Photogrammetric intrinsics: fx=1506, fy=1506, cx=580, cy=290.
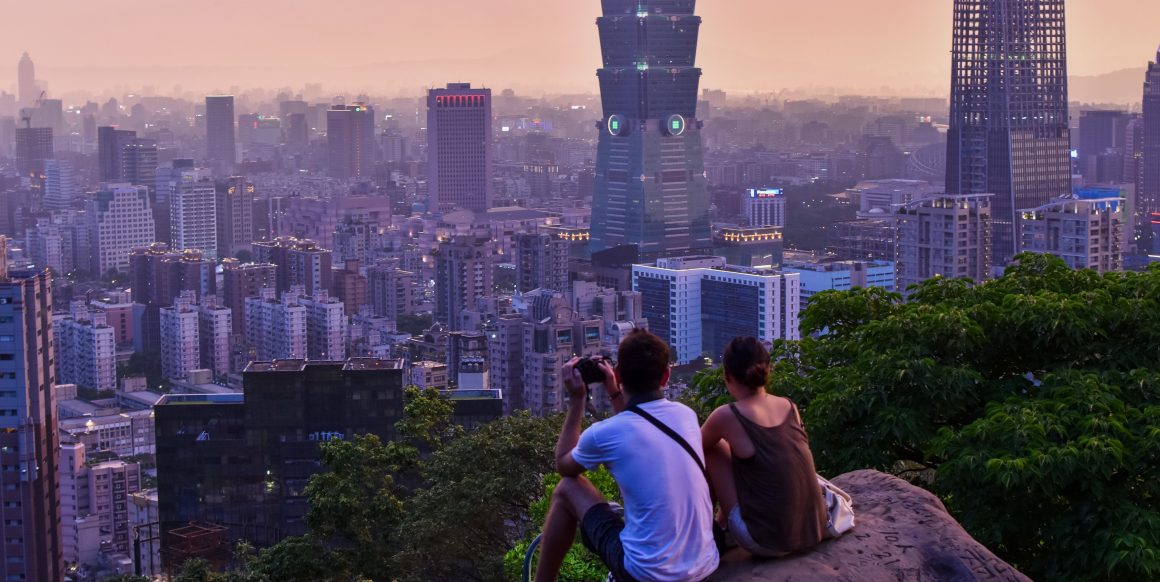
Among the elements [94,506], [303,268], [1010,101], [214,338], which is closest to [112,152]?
[303,268]

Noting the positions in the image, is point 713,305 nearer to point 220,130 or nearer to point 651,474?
point 651,474

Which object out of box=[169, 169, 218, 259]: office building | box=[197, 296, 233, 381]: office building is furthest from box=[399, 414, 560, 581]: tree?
box=[169, 169, 218, 259]: office building

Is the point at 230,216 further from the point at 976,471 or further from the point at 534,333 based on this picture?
the point at 976,471

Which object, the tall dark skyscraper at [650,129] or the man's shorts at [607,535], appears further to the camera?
the tall dark skyscraper at [650,129]

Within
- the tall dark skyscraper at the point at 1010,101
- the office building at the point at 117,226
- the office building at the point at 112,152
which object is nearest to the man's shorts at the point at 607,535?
the tall dark skyscraper at the point at 1010,101

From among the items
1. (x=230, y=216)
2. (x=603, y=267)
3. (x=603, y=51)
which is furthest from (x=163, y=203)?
(x=603, y=267)

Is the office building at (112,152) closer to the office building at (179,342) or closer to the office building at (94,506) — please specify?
the office building at (179,342)

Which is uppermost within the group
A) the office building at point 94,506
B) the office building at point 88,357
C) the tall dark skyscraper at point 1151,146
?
the tall dark skyscraper at point 1151,146
